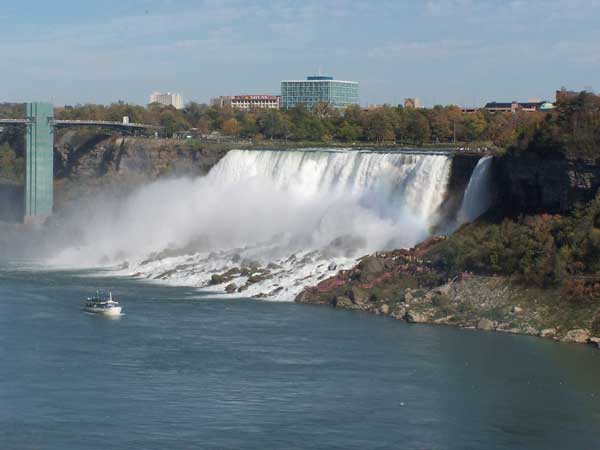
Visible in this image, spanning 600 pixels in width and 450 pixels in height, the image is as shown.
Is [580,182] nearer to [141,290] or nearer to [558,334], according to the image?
[558,334]

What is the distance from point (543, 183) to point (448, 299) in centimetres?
668

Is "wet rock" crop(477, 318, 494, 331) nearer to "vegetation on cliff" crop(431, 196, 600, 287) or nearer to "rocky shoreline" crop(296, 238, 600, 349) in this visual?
"rocky shoreline" crop(296, 238, 600, 349)

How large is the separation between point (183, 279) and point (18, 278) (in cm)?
615

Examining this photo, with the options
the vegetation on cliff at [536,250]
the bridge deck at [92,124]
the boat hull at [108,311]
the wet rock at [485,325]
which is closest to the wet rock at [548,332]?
the wet rock at [485,325]

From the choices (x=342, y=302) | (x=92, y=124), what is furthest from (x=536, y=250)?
(x=92, y=124)

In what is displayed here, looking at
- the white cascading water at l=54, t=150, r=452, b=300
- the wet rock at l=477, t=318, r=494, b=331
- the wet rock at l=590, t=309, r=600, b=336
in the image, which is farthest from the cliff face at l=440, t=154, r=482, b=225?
the wet rock at l=590, t=309, r=600, b=336

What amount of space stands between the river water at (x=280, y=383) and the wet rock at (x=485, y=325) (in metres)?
0.64

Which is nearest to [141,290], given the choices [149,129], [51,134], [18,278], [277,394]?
[18,278]

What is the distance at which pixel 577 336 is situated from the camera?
95.3 feet

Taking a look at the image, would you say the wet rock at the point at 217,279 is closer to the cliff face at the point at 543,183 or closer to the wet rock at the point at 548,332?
the cliff face at the point at 543,183

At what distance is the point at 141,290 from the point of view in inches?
1495

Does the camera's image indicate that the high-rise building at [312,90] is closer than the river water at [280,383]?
No

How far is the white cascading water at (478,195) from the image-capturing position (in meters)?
39.2

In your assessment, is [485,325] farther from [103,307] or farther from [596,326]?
[103,307]
